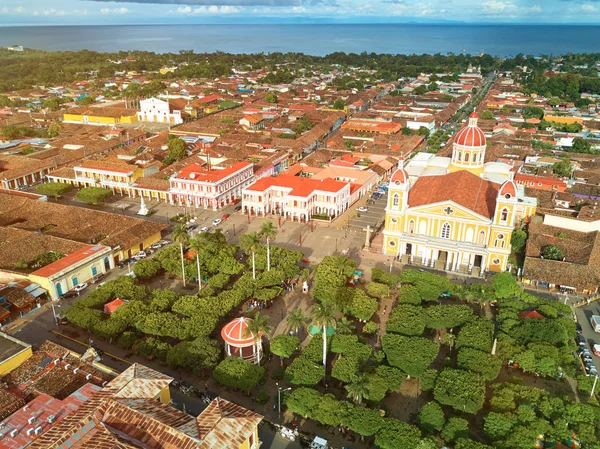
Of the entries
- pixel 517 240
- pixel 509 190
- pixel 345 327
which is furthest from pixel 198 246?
pixel 517 240

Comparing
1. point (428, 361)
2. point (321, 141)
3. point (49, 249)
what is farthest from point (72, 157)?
point (428, 361)

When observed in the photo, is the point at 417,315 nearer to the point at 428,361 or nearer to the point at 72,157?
the point at 428,361

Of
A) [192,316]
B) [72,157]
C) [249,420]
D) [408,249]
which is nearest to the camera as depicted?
[249,420]

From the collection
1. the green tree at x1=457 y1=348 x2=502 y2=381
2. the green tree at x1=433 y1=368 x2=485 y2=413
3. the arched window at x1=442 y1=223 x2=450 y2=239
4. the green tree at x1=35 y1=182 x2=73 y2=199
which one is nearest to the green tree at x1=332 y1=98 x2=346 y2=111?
the green tree at x1=35 y1=182 x2=73 y2=199

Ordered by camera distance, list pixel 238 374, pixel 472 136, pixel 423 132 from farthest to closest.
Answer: pixel 423 132
pixel 472 136
pixel 238 374

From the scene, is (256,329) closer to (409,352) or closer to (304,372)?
(304,372)

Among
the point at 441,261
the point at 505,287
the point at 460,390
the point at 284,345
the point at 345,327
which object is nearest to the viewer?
the point at 460,390

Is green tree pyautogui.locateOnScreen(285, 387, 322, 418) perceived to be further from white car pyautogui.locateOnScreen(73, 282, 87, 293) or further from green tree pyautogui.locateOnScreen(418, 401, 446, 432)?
white car pyautogui.locateOnScreen(73, 282, 87, 293)
